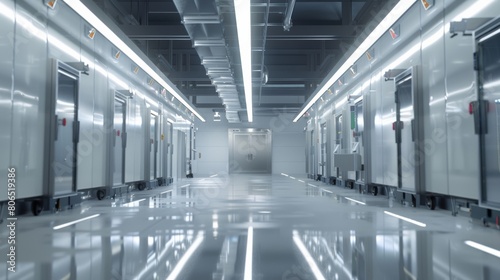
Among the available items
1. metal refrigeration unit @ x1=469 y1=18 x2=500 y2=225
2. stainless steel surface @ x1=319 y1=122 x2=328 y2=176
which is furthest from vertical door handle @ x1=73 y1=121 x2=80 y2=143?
stainless steel surface @ x1=319 y1=122 x2=328 y2=176

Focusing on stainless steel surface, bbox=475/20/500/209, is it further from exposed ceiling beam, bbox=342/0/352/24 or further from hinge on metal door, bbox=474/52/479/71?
exposed ceiling beam, bbox=342/0/352/24

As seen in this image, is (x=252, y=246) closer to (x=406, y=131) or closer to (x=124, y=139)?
(x=406, y=131)

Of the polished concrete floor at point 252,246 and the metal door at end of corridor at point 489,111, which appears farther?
the metal door at end of corridor at point 489,111

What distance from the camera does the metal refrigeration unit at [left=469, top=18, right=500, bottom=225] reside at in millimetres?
5055

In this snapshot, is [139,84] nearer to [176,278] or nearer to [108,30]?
[108,30]

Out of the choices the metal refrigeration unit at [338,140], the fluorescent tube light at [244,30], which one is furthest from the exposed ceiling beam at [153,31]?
the metal refrigeration unit at [338,140]

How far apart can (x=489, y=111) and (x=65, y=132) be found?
6.45m

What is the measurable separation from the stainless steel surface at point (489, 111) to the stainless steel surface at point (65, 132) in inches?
241

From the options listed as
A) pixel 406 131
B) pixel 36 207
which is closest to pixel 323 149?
pixel 406 131

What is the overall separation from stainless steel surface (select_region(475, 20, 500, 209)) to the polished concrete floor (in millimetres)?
501

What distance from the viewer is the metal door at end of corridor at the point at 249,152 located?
92.6ft

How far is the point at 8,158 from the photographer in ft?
18.2

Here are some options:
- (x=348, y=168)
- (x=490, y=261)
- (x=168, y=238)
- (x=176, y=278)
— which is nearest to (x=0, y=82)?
(x=168, y=238)

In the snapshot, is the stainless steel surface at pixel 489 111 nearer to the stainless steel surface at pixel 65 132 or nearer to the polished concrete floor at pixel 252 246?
the polished concrete floor at pixel 252 246
